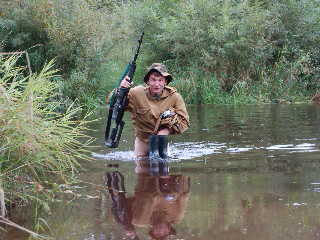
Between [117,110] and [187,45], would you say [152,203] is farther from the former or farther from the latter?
[187,45]

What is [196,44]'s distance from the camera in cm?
2456

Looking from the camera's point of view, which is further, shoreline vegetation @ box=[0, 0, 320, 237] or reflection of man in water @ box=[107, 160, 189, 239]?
shoreline vegetation @ box=[0, 0, 320, 237]

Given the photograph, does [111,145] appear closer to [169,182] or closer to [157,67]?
[157,67]

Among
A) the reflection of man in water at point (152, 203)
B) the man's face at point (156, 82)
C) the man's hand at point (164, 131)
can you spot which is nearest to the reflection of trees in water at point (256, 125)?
the man's hand at point (164, 131)

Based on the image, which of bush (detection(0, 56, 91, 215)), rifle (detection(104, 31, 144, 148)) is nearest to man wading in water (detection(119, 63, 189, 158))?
rifle (detection(104, 31, 144, 148))

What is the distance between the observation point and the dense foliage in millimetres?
22172

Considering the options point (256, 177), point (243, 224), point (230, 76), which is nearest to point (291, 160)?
point (256, 177)

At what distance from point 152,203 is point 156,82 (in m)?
3.69

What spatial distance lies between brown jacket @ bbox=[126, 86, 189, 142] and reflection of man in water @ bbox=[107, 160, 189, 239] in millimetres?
1772

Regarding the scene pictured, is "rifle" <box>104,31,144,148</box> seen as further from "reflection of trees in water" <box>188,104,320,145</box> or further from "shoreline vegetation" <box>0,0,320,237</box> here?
"shoreline vegetation" <box>0,0,320,237</box>

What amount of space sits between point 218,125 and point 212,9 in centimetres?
1113

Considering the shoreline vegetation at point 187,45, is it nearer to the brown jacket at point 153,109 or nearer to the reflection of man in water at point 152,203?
the brown jacket at point 153,109

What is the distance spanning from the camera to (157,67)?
930 centimetres

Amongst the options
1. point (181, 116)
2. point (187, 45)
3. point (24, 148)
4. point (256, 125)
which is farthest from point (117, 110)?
point (187, 45)
